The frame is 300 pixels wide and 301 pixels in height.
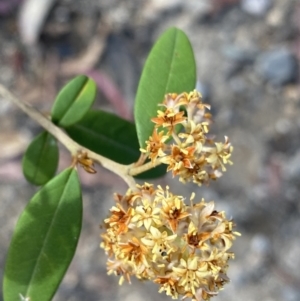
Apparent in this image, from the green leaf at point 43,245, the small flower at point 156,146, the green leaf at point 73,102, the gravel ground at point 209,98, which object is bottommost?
the green leaf at point 43,245

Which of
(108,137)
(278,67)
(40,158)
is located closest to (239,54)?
(278,67)

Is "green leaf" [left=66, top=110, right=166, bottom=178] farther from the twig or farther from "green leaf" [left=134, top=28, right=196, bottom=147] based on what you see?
"green leaf" [left=134, top=28, right=196, bottom=147]

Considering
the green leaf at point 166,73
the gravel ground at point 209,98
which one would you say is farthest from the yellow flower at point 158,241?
the gravel ground at point 209,98

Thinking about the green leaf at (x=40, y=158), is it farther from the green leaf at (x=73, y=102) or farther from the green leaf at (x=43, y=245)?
the green leaf at (x=43, y=245)

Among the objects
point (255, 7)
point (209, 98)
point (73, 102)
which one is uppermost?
point (255, 7)

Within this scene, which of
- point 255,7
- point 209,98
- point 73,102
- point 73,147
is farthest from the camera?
point 255,7

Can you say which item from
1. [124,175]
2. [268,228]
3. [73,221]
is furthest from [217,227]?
[268,228]

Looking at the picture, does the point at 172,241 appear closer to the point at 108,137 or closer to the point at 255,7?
the point at 108,137

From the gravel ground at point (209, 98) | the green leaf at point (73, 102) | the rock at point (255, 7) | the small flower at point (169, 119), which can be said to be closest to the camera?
the small flower at point (169, 119)
